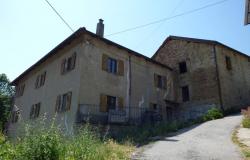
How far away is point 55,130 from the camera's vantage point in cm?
593

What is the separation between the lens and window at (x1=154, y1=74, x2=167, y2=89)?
68.1 feet

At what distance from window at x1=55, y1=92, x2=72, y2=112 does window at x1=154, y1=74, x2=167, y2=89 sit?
7907 millimetres

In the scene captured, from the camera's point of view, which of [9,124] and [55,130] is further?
[9,124]

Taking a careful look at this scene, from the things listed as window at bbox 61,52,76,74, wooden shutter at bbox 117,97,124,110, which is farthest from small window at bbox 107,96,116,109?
window at bbox 61,52,76,74

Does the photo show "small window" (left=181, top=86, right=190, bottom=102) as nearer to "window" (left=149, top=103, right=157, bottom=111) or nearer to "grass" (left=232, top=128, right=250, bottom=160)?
"window" (left=149, top=103, right=157, bottom=111)

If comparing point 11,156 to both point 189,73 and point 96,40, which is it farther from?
point 189,73

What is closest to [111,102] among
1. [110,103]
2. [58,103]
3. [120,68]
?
[110,103]

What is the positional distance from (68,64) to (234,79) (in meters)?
15.0

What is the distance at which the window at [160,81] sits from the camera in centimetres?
2076

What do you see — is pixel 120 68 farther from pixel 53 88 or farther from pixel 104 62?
pixel 53 88

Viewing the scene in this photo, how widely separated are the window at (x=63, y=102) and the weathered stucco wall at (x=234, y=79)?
12.5 meters

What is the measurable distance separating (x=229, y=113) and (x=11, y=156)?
18.0 metres

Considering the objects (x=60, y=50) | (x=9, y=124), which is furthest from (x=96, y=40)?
(x=9, y=124)

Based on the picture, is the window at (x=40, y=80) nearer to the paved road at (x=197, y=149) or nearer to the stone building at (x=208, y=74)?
the stone building at (x=208, y=74)
